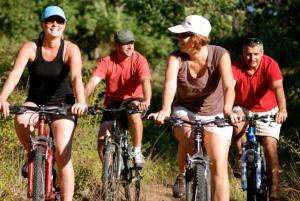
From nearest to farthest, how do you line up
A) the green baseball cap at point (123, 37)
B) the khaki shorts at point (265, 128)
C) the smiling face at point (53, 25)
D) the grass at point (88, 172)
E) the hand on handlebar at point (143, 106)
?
the smiling face at point (53, 25) < the hand on handlebar at point (143, 106) < the khaki shorts at point (265, 128) < the grass at point (88, 172) < the green baseball cap at point (123, 37)

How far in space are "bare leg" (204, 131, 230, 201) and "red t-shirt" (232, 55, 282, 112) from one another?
1.38 m

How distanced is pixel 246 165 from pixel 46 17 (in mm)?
2576

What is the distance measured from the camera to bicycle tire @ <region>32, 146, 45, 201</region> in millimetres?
5243

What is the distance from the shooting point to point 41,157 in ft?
17.5

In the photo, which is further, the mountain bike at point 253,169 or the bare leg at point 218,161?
the mountain bike at point 253,169

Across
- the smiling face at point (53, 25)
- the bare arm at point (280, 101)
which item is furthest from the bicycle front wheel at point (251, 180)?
the smiling face at point (53, 25)

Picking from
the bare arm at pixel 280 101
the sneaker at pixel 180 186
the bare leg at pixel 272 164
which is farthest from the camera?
the bare leg at pixel 272 164

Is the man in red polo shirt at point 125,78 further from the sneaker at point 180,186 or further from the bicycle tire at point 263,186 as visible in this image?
the bicycle tire at point 263,186

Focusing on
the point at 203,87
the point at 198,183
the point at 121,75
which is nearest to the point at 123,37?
the point at 121,75

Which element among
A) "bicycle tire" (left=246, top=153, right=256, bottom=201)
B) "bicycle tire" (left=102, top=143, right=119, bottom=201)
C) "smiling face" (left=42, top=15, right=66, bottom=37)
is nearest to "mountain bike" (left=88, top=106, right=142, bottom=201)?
"bicycle tire" (left=102, top=143, right=119, bottom=201)

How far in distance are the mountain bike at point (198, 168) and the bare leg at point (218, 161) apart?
0.19 meters

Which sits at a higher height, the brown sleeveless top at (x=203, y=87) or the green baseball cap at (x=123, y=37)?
the green baseball cap at (x=123, y=37)

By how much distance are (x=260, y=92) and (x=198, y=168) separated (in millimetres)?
1976

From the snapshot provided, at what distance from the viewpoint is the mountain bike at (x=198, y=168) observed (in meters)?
5.17
